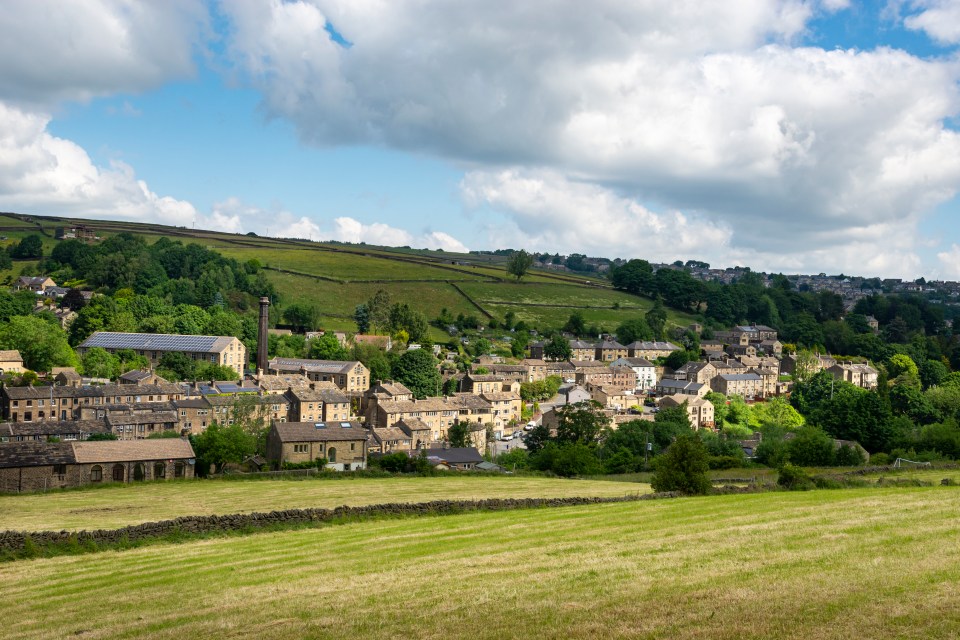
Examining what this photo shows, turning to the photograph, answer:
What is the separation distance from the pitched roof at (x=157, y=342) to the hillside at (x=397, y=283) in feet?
93.1

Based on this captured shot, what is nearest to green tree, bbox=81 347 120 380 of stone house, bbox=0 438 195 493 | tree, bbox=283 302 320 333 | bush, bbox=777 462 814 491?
tree, bbox=283 302 320 333

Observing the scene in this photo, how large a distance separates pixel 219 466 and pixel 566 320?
96.1 m

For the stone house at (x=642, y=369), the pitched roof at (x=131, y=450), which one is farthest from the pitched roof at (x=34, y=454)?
the stone house at (x=642, y=369)


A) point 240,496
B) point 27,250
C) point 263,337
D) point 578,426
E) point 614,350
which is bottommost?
point 240,496

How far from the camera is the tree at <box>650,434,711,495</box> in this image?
1405 inches

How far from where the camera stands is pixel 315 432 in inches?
2376

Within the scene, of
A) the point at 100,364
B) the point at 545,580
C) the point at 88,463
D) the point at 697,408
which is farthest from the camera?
the point at 697,408

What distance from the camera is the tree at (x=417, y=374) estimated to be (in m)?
90.2

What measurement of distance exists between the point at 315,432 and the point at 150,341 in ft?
141

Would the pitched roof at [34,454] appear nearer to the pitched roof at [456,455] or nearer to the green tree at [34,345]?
the pitched roof at [456,455]

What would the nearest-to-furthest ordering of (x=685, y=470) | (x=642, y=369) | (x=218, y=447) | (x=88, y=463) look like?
(x=685, y=470), (x=88, y=463), (x=218, y=447), (x=642, y=369)

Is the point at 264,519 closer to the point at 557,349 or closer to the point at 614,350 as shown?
the point at 557,349

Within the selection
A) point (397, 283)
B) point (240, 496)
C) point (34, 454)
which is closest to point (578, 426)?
point (240, 496)

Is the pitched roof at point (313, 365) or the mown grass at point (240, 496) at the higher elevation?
the pitched roof at point (313, 365)
